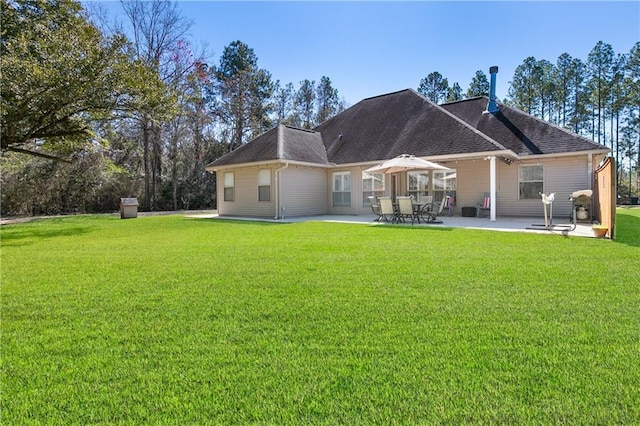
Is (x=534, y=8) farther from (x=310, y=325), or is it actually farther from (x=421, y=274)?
(x=310, y=325)

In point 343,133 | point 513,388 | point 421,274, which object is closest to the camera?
point 513,388

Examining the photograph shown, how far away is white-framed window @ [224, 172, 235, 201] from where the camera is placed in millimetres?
17609

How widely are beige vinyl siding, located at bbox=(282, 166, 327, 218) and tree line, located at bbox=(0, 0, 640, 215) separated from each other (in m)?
5.23

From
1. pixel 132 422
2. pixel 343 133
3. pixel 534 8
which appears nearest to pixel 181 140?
pixel 343 133

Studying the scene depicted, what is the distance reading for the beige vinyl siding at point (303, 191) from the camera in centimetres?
1562

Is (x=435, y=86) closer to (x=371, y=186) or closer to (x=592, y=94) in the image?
(x=592, y=94)

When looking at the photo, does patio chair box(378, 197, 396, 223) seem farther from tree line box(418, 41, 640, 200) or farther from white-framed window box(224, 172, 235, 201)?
tree line box(418, 41, 640, 200)

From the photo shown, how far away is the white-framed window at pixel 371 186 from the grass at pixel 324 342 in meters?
10.7

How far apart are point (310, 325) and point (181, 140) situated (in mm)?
27036

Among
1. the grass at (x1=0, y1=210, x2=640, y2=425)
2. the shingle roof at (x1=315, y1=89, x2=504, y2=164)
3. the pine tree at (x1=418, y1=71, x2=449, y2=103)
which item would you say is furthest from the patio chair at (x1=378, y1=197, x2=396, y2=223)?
the pine tree at (x1=418, y1=71, x2=449, y2=103)

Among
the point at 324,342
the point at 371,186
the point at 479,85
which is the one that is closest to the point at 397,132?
the point at 371,186

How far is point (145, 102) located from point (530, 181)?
14.1 m

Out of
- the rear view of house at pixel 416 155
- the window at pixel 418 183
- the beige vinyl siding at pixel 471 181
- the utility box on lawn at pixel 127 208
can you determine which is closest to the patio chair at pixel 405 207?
the rear view of house at pixel 416 155

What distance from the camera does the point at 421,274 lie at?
4766mm
